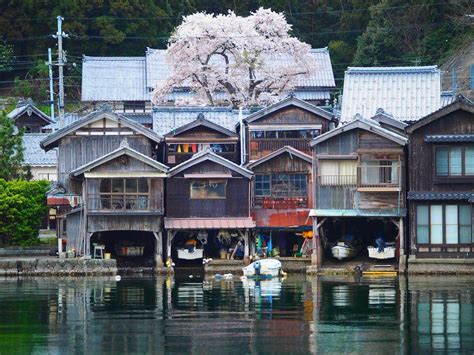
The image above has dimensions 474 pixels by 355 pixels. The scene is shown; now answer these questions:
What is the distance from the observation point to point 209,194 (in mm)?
59031

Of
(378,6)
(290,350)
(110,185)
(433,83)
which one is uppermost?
(378,6)

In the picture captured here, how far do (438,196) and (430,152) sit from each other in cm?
179

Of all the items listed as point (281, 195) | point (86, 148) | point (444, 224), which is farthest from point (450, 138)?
point (86, 148)

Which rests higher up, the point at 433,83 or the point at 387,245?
the point at 433,83

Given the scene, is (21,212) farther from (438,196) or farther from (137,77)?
(137,77)

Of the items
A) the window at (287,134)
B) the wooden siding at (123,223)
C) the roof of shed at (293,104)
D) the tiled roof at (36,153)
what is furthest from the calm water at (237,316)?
the tiled roof at (36,153)

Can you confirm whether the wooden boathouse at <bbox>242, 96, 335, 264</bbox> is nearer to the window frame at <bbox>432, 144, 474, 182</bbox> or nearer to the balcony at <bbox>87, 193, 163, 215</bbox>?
the balcony at <bbox>87, 193, 163, 215</bbox>

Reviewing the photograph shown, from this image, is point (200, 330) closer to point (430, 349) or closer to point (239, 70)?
point (430, 349)

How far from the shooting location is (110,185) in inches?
2293

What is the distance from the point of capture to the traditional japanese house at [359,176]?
55688 millimetres

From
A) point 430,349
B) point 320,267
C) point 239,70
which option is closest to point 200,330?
point 430,349

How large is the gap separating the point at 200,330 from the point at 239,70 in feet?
152

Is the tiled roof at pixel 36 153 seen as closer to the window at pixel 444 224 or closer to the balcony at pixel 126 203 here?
the balcony at pixel 126 203

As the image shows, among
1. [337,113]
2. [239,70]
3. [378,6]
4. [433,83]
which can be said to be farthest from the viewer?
[378,6]
